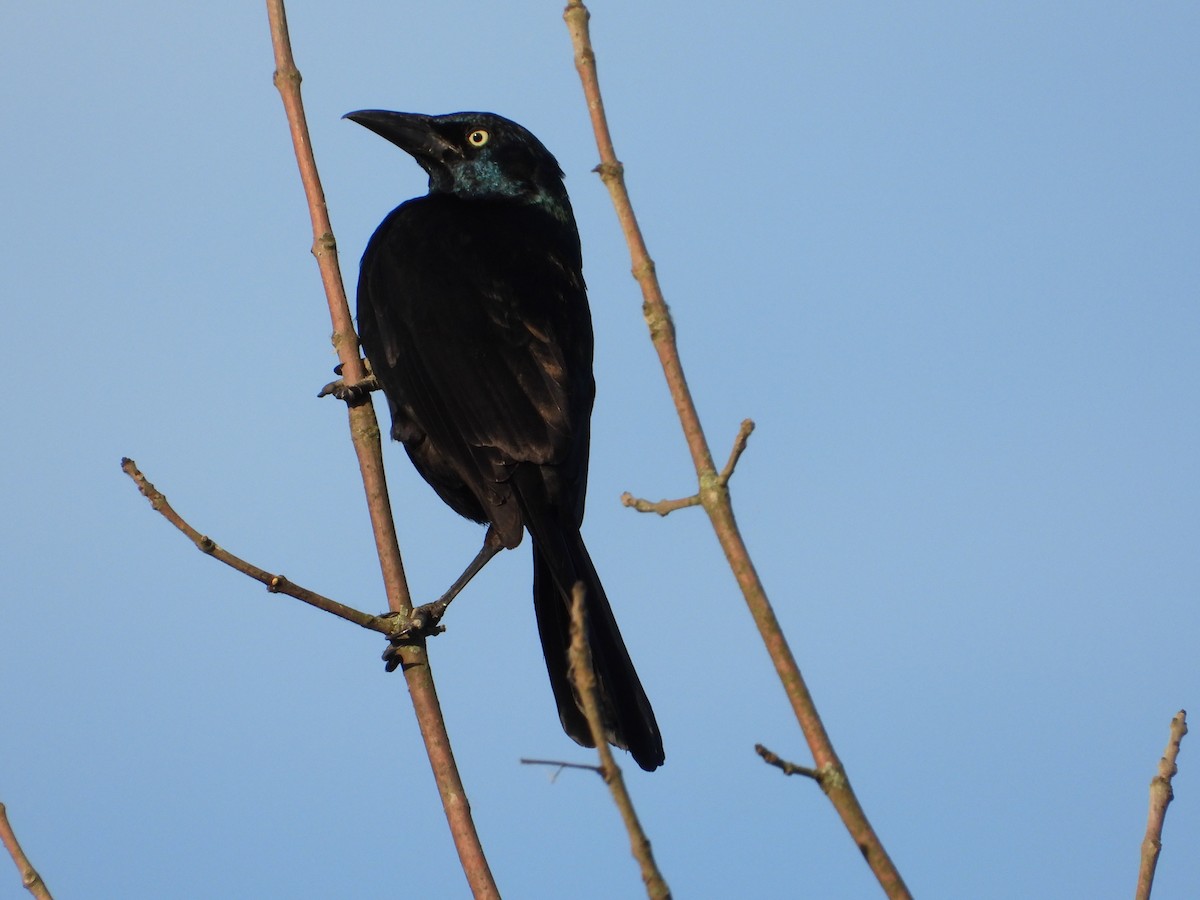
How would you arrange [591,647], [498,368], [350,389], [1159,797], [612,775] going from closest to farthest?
[612,775]
[1159,797]
[591,647]
[350,389]
[498,368]

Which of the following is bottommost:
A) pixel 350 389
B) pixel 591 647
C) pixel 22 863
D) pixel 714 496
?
pixel 22 863

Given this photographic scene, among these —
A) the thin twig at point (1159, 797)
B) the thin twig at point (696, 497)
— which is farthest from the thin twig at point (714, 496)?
the thin twig at point (1159, 797)

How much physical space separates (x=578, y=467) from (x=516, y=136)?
168cm

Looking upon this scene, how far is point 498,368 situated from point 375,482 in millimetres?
1039

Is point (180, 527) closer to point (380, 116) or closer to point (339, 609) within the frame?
point (339, 609)

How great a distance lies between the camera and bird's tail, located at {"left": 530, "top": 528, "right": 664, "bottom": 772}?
3.77m

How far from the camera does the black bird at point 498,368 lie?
4.23 m

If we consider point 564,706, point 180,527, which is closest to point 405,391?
point 564,706

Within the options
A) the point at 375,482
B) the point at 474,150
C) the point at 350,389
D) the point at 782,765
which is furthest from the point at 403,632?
the point at 474,150

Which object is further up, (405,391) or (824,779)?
(405,391)

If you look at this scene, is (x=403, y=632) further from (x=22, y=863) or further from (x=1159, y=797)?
(x=1159, y=797)

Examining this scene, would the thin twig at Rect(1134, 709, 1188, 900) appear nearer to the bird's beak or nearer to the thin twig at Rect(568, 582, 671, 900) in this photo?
the thin twig at Rect(568, 582, 671, 900)

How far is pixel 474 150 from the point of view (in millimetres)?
5488

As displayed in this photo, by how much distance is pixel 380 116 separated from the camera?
5.40 meters
